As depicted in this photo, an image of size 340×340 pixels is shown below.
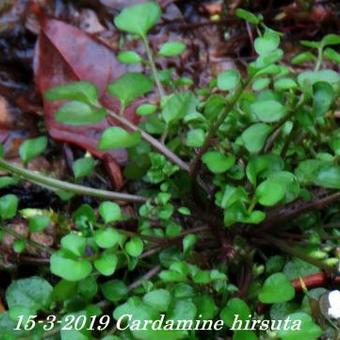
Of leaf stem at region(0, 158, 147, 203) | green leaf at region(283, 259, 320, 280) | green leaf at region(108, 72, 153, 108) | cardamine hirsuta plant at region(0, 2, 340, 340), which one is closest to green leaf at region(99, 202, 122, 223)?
cardamine hirsuta plant at region(0, 2, 340, 340)

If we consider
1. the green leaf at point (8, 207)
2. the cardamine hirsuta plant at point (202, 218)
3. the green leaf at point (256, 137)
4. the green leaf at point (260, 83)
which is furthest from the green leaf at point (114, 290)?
the green leaf at point (260, 83)

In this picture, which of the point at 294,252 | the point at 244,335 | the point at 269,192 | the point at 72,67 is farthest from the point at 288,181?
the point at 72,67

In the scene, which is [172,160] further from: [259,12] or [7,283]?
[259,12]

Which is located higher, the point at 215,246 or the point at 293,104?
the point at 293,104

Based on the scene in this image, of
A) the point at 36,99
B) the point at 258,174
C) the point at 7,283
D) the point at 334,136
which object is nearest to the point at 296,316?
the point at 258,174

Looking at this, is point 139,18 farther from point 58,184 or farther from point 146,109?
point 58,184

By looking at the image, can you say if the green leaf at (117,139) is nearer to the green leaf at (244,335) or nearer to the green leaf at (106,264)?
the green leaf at (106,264)
